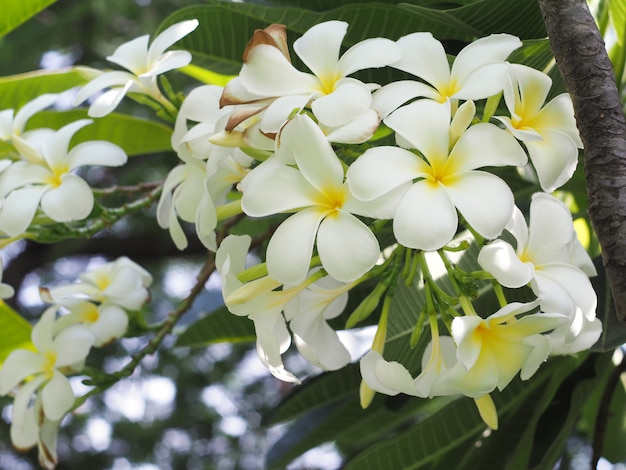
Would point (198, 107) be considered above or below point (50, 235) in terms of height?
above

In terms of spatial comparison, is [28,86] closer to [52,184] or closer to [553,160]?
[52,184]

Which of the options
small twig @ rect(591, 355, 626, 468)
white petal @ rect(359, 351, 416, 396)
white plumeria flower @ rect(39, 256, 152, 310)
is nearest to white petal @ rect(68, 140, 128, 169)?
white plumeria flower @ rect(39, 256, 152, 310)

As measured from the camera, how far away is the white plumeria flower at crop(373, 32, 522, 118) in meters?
0.56

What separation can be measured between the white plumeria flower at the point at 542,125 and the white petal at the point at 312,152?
0.39ft

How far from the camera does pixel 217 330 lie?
1.12 meters

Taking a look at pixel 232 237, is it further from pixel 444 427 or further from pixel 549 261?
pixel 444 427

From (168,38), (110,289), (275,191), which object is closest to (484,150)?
(275,191)

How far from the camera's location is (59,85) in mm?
1152

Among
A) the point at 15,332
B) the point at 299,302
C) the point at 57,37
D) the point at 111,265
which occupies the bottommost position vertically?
the point at 57,37

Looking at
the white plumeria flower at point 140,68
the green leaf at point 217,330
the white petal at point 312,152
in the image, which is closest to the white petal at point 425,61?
the white petal at point 312,152

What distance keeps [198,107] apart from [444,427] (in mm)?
465

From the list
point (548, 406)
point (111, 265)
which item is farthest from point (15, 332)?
point (548, 406)

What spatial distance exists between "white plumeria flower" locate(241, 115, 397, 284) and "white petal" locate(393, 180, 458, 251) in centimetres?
1

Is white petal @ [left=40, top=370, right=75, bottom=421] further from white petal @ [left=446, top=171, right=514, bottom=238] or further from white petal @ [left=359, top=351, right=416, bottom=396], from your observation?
white petal @ [left=446, top=171, right=514, bottom=238]
